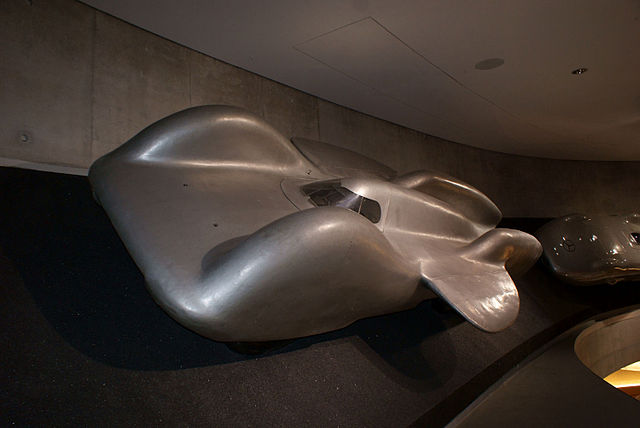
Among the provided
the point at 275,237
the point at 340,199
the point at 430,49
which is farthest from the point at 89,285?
the point at 430,49

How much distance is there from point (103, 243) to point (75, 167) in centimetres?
74

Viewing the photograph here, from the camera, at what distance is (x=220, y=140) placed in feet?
5.05

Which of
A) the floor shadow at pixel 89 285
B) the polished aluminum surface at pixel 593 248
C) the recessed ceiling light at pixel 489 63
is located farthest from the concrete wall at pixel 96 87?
the polished aluminum surface at pixel 593 248

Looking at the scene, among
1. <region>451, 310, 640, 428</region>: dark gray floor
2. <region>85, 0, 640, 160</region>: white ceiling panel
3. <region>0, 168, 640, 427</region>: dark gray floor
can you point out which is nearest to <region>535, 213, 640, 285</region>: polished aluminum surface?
<region>85, 0, 640, 160</region>: white ceiling panel

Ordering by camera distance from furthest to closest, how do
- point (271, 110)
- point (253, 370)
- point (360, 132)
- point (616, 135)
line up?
point (616, 135) < point (360, 132) < point (271, 110) < point (253, 370)

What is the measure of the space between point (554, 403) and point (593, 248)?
1.89 metres

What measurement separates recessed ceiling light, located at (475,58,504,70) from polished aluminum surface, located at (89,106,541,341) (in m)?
1.16

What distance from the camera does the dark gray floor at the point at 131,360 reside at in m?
1.02

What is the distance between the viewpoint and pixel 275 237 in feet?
3.21

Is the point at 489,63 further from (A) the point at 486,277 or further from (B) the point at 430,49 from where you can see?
(A) the point at 486,277

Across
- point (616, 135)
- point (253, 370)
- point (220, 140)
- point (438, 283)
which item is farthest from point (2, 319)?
point (616, 135)

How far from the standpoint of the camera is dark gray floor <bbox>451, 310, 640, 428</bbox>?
1502 millimetres

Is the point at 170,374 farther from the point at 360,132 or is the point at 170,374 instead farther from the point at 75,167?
the point at 360,132

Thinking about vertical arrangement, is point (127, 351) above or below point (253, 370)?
above
